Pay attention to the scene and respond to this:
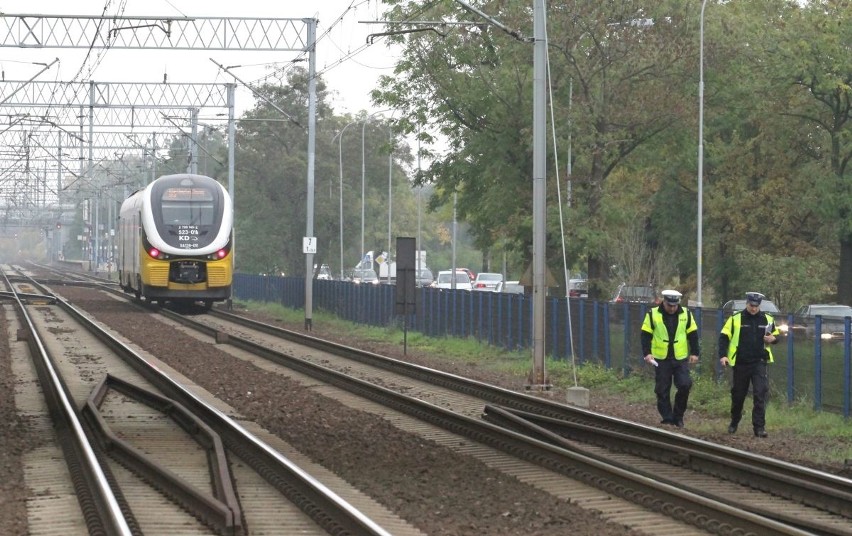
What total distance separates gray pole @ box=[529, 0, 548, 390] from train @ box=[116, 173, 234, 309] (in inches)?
Answer: 769

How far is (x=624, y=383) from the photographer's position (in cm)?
2428

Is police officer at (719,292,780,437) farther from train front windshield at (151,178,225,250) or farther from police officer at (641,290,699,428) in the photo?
train front windshield at (151,178,225,250)

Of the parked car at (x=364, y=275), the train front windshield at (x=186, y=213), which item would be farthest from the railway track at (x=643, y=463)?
the parked car at (x=364, y=275)

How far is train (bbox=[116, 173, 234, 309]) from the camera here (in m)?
40.7

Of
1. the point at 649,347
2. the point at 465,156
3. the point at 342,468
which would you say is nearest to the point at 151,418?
the point at 342,468

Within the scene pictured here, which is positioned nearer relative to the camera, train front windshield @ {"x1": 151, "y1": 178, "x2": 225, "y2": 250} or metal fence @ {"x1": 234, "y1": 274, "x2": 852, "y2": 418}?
metal fence @ {"x1": 234, "y1": 274, "x2": 852, "y2": 418}

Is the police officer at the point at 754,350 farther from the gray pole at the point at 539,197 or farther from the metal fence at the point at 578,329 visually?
the gray pole at the point at 539,197

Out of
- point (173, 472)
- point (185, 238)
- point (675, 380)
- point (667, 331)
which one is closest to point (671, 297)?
point (667, 331)

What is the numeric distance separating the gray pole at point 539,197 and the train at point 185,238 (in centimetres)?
1953

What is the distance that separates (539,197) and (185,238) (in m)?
20.4

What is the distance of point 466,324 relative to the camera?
36.1 m

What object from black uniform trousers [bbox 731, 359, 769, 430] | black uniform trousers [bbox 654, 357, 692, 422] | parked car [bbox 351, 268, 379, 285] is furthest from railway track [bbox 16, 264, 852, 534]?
parked car [bbox 351, 268, 379, 285]

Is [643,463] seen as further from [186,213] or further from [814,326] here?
[186,213]

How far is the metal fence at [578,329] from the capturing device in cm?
1936
